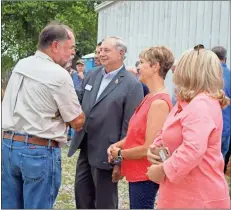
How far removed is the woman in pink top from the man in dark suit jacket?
1.44 metres

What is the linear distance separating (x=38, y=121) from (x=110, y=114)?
0.90 meters

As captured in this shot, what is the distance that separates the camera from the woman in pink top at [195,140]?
2379 millimetres

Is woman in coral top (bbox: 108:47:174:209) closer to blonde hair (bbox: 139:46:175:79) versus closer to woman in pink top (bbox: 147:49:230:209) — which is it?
blonde hair (bbox: 139:46:175:79)

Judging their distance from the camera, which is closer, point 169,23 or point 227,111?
Result: point 227,111

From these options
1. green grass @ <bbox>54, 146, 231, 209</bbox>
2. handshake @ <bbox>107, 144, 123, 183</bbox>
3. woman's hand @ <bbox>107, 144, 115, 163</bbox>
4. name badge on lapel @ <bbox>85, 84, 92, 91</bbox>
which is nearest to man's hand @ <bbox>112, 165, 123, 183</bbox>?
handshake @ <bbox>107, 144, 123, 183</bbox>

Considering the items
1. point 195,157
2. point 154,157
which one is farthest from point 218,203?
point 154,157

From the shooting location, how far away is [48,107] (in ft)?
10.7

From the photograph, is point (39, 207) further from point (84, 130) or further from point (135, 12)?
point (135, 12)

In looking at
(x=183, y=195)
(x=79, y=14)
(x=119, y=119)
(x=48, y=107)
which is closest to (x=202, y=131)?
(x=183, y=195)

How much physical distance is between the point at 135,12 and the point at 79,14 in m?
12.4

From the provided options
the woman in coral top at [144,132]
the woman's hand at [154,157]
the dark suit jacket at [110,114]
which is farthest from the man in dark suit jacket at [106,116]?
the woman's hand at [154,157]

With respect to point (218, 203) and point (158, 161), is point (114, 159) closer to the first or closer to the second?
point (158, 161)

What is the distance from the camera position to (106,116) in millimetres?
4012

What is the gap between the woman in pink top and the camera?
93.7 inches
